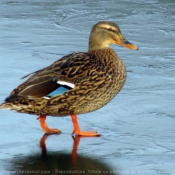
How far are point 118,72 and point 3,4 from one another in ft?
22.3

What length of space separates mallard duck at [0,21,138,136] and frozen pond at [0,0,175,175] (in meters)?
0.23

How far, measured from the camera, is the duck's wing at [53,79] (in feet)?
21.0

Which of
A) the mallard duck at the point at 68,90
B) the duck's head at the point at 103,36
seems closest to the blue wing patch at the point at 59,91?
the mallard duck at the point at 68,90

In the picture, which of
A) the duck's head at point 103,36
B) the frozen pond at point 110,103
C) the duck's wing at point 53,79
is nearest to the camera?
the frozen pond at point 110,103

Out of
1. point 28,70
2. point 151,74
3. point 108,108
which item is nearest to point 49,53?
point 28,70

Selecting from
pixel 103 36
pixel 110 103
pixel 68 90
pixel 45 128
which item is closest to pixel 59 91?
pixel 68 90

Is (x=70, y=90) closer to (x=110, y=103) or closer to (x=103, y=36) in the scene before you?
(x=103, y=36)

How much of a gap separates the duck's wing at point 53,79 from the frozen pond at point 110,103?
1.25ft

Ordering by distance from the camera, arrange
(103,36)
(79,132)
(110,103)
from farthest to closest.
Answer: (110,103) < (103,36) < (79,132)

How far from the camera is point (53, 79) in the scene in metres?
6.48

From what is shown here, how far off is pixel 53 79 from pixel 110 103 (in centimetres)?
113

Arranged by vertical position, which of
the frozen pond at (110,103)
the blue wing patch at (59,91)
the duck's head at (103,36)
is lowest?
the frozen pond at (110,103)

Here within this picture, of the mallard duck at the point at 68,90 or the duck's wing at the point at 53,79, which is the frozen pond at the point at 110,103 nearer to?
the mallard duck at the point at 68,90

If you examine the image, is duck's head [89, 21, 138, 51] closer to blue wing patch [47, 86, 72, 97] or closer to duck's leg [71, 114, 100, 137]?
blue wing patch [47, 86, 72, 97]
